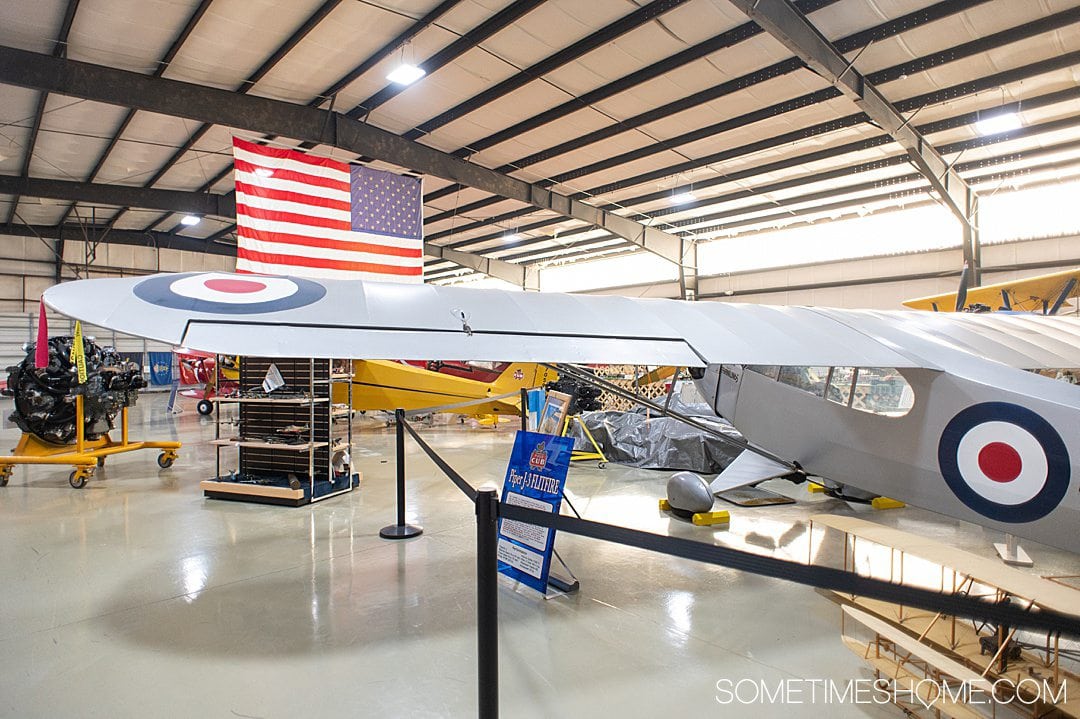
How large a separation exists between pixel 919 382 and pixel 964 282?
4.10 meters

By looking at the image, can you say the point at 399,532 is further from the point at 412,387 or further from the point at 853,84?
the point at 853,84

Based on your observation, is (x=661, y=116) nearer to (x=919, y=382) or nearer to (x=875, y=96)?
(x=875, y=96)

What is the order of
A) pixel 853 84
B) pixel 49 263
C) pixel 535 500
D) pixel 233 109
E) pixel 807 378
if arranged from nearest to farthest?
pixel 535 500 → pixel 807 378 → pixel 853 84 → pixel 233 109 → pixel 49 263

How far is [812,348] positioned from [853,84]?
7099mm

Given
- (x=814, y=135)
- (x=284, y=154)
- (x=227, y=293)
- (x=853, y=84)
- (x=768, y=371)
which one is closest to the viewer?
(x=227, y=293)

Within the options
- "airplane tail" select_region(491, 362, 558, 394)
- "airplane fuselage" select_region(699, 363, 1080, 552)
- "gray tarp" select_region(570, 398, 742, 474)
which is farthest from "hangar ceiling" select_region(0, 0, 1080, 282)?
"gray tarp" select_region(570, 398, 742, 474)

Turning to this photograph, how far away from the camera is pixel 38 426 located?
741cm

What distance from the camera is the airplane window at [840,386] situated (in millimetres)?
4246

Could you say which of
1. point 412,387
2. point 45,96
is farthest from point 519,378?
point 45,96

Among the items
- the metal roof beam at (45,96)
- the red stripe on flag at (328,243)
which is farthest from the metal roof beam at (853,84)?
the metal roof beam at (45,96)

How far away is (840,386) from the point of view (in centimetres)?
431

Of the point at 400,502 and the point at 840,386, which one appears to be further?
the point at 400,502

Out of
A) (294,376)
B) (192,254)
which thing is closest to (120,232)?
(192,254)

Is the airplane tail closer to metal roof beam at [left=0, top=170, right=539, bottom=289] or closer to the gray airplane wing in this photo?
metal roof beam at [left=0, top=170, right=539, bottom=289]
